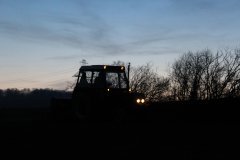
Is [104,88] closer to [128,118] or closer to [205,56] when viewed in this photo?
[128,118]

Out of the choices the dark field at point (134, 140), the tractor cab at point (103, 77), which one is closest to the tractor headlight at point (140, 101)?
the dark field at point (134, 140)

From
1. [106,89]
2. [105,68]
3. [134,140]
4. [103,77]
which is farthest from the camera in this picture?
[106,89]

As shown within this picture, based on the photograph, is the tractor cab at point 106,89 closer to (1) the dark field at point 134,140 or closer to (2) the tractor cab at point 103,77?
(2) the tractor cab at point 103,77

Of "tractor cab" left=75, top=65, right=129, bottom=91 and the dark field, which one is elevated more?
"tractor cab" left=75, top=65, right=129, bottom=91

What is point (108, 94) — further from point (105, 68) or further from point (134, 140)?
point (134, 140)

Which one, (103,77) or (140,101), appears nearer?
(140,101)

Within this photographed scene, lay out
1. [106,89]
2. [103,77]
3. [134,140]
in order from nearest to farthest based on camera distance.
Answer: [134,140] < [103,77] < [106,89]

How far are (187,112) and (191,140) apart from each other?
33.2 feet

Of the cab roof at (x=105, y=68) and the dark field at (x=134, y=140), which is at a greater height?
the cab roof at (x=105, y=68)

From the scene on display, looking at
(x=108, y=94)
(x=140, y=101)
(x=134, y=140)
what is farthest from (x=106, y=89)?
(x=134, y=140)

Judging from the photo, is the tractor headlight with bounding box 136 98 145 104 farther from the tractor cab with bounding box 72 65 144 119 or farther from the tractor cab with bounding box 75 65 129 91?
the tractor cab with bounding box 75 65 129 91

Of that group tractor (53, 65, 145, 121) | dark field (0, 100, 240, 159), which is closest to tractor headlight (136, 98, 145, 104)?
tractor (53, 65, 145, 121)

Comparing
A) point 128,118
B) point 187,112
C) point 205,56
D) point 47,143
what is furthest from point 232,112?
point 205,56

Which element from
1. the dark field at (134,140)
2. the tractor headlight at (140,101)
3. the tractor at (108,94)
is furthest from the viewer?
the tractor at (108,94)
